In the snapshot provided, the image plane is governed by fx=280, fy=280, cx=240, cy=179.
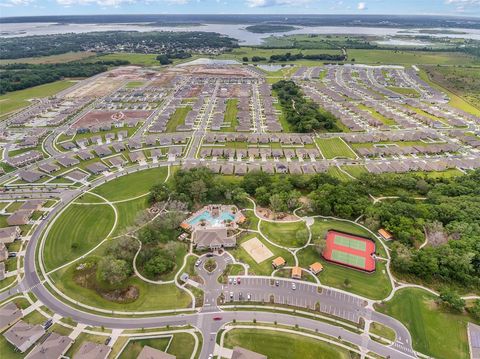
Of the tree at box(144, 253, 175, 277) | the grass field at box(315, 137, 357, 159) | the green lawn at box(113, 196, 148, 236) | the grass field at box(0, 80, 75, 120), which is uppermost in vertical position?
the grass field at box(0, 80, 75, 120)

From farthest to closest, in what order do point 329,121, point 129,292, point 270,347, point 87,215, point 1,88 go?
1. point 1,88
2. point 329,121
3. point 87,215
4. point 129,292
5. point 270,347

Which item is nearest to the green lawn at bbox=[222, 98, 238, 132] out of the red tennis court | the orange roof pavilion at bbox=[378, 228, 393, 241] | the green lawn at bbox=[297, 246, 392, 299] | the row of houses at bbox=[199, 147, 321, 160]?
the row of houses at bbox=[199, 147, 321, 160]

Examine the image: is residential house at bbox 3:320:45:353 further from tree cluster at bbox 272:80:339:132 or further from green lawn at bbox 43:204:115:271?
tree cluster at bbox 272:80:339:132

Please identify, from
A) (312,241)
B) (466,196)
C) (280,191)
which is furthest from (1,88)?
(466,196)

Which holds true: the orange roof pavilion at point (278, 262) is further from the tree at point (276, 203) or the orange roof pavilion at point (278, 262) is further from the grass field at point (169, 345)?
the grass field at point (169, 345)

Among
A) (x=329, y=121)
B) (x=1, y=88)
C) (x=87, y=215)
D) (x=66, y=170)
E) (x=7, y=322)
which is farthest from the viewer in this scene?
(x=1, y=88)

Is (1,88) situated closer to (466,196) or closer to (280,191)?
(280,191)
